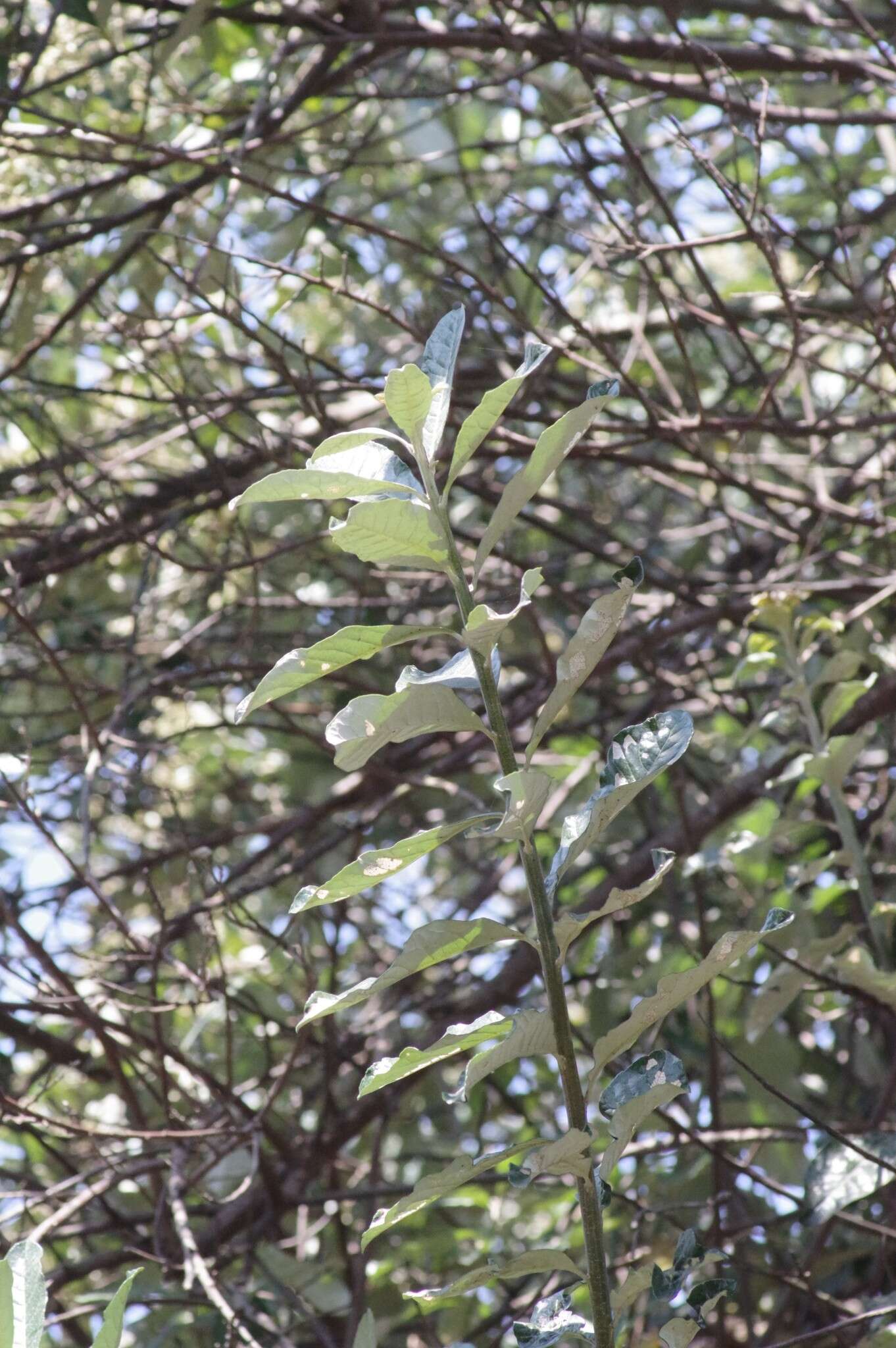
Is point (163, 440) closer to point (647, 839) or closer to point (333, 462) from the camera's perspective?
point (647, 839)

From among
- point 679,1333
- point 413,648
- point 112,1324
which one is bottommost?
point 679,1333

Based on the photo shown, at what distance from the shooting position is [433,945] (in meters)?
0.76

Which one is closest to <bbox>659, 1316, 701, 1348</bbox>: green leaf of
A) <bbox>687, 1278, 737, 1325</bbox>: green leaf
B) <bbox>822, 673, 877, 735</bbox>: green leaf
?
<bbox>687, 1278, 737, 1325</bbox>: green leaf

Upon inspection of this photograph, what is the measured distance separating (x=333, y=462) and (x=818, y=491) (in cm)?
118

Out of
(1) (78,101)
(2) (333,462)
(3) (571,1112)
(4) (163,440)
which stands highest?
(1) (78,101)

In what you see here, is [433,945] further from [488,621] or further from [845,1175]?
[845,1175]

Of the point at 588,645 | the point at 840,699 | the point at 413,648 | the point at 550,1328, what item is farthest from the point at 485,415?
the point at 413,648

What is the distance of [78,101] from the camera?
2.09 m

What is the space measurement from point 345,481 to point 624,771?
22 centimetres

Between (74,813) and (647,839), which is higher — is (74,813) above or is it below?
above

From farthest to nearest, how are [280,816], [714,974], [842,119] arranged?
[280,816] < [842,119] < [714,974]

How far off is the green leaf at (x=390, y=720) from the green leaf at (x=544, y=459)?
9 cm

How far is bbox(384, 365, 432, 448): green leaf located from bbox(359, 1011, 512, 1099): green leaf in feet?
1.10

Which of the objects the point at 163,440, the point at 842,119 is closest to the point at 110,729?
the point at 163,440
